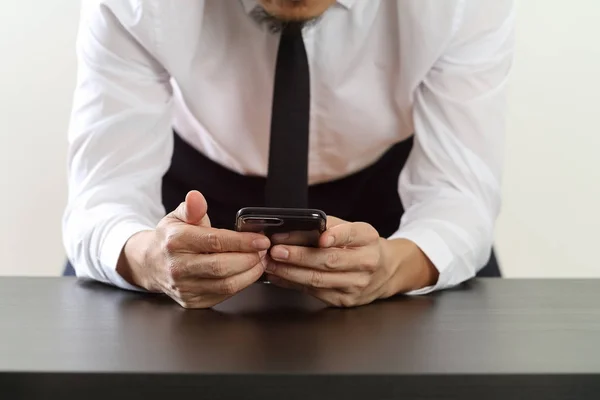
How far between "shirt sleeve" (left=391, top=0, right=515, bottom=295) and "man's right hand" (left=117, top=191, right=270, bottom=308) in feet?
1.04

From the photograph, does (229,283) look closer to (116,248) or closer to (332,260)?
(332,260)

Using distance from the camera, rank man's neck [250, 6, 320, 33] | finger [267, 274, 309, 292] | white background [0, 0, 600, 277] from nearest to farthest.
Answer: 1. finger [267, 274, 309, 292]
2. man's neck [250, 6, 320, 33]
3. white background [0, 0, 600, 277]

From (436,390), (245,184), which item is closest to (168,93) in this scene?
(245,184)

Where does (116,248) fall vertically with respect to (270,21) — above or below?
below

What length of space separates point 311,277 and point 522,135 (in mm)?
1059

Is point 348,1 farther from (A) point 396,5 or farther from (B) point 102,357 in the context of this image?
(B) point 102,357

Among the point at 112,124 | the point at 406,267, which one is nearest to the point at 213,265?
the point at 406,267

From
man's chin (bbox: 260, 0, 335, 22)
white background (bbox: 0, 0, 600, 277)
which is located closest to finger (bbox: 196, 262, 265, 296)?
man's chin (bbox: 260, 0, 335, 22)

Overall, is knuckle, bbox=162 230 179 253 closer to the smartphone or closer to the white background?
the smartphone

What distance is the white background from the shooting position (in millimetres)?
1561

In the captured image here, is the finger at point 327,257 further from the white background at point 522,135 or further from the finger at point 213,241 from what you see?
the white background at point 522,135

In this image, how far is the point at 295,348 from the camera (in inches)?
21.3

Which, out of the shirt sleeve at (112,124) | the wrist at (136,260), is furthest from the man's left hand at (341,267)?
the shirt sleeve at (112,124)

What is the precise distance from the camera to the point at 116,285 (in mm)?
793
